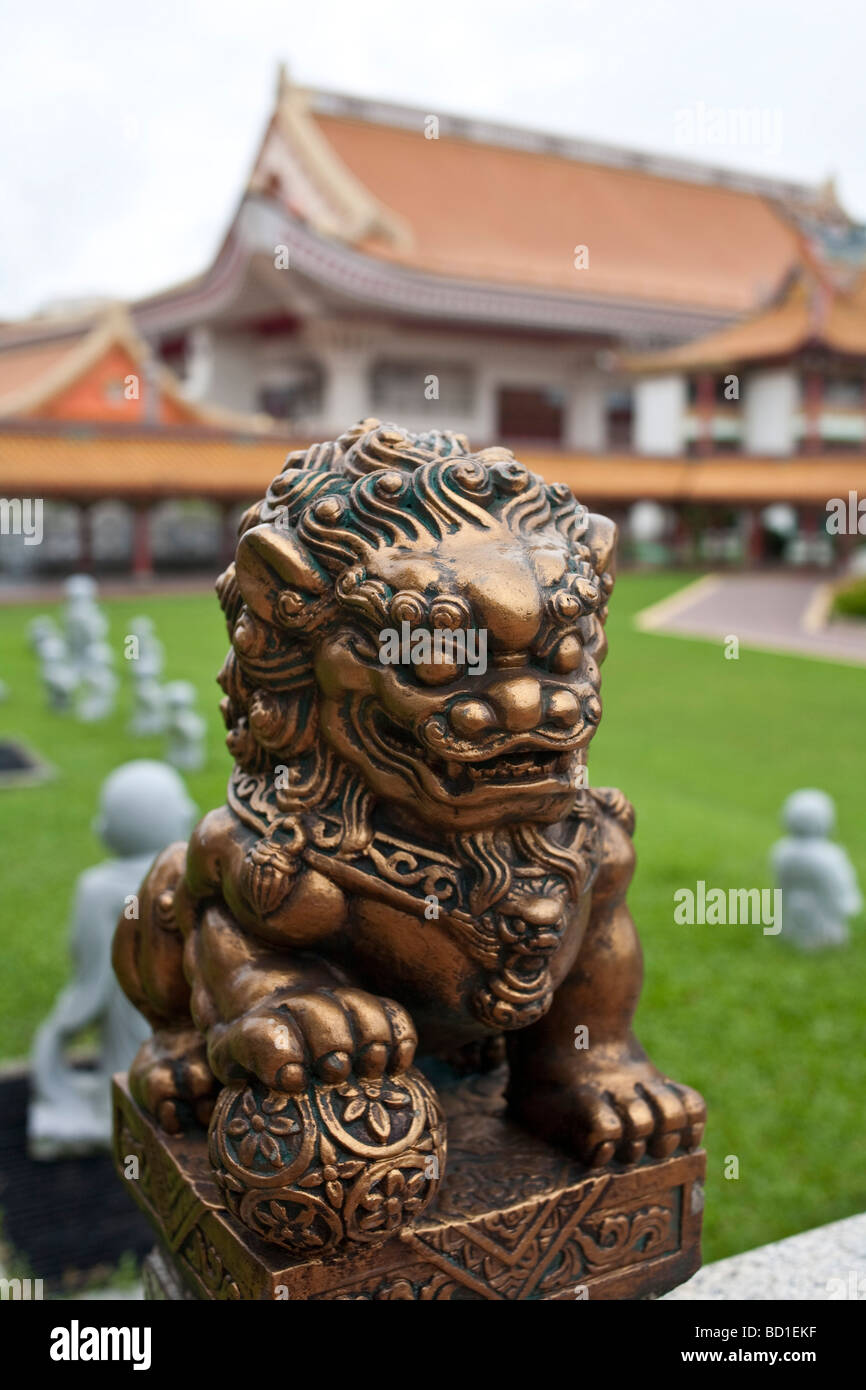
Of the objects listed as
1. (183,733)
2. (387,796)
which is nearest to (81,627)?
(183,733)

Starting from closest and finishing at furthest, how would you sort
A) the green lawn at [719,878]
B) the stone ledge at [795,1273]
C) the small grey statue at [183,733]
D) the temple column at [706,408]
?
the stone ledge at [795,1273]
the green lawn at [719,878]
the small grey statue at [183,733]
the temple column at [706,408]

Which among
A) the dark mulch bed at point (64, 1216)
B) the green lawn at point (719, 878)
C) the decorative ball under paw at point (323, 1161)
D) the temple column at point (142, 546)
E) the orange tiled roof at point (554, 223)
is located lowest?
the dark mulch bed at point (64, 1216)

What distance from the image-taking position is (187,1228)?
3.68 ft

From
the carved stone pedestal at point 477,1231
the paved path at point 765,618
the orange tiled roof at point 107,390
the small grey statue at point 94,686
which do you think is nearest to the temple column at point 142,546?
the orange tiled roof at point 107,390

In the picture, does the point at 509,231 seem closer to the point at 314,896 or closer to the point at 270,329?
the point at 270,329

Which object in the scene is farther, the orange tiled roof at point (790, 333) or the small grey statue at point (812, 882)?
the orange tiled roof at point (790, 333)

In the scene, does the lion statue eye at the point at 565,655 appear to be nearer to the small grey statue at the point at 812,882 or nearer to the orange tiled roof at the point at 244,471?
the small grey statue at the point at 812,882

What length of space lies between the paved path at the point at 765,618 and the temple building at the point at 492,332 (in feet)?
6.42

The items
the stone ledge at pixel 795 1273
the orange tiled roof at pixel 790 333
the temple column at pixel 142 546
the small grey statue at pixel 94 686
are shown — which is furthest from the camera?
the orange tiled roof at pixel 790 333

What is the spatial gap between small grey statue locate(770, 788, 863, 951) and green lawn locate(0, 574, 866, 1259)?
0.28 ft

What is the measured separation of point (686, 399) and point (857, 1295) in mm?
18009

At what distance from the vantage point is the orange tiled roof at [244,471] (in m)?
12.4

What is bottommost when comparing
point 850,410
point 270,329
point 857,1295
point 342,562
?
point 857,1295

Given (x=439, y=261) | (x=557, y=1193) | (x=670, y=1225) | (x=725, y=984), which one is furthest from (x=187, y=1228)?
(x=439, y=261)
